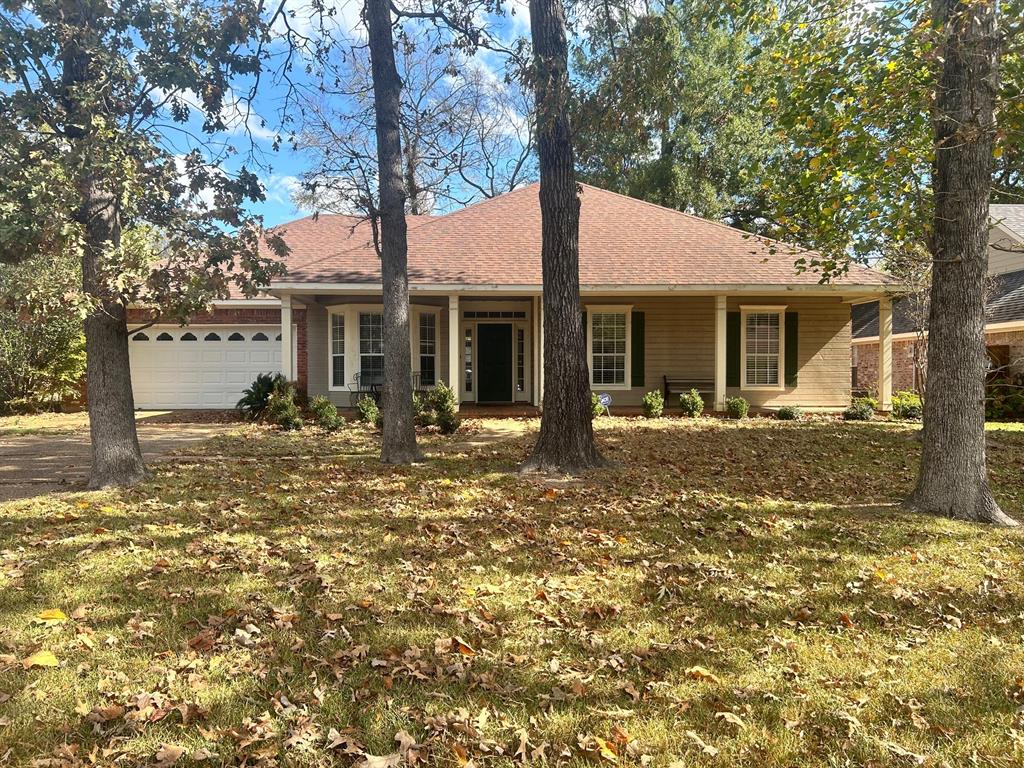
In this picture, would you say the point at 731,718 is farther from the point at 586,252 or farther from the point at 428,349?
the point at 428,349

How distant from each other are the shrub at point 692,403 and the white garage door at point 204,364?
11255mm

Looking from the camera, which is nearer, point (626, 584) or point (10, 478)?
point (626, 584)

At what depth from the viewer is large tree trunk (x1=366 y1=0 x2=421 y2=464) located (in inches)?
353

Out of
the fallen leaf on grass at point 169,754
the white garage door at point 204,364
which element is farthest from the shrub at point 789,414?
the fallen leaf on grass at point 169,754

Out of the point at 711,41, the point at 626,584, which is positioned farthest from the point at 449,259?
the point at 711,41

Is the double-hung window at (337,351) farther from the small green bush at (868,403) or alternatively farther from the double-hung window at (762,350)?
the small green bush at (868,403)

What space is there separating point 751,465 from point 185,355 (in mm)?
15604

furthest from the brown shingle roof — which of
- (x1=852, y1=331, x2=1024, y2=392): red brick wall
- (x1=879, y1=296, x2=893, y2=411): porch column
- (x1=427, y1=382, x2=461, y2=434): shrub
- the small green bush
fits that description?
(x1=852, y1=331, x2=1024, y2=392): red brick wall

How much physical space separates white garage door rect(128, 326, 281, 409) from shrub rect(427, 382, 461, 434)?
A: 698 centimetres

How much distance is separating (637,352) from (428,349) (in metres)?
5.34

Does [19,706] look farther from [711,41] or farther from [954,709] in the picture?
[711,41]

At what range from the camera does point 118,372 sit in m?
7.23

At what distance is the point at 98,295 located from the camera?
262 inches

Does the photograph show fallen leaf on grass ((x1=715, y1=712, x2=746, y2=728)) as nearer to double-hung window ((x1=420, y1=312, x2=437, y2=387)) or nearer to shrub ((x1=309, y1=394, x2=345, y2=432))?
shrub ((x1=309, y1=394, x2=345, y2=432))
